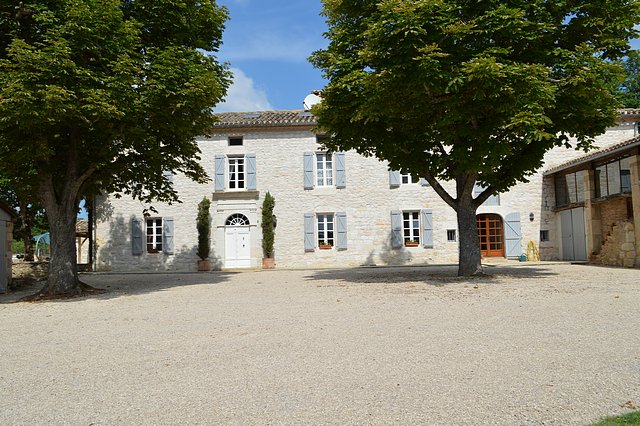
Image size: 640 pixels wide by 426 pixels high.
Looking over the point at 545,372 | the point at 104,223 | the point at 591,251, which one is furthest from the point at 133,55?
the point at 591,251

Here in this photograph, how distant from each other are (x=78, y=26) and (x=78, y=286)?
19.5 ft

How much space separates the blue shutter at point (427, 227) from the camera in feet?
69.7

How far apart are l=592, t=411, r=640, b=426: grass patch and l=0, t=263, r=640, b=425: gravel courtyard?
0.44ft

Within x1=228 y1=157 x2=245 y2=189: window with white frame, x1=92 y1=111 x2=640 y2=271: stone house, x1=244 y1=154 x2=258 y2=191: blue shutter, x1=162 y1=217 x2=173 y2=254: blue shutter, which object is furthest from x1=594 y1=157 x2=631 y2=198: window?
x1=162 y1=217 x2=173 y2=254: blue shutter

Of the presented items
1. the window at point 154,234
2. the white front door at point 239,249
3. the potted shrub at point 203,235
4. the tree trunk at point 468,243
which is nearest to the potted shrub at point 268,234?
the white front door at point 239,249

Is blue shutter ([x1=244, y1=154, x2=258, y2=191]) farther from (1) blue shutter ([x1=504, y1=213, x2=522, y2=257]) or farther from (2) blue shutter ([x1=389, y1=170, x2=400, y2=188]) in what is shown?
(1) blue shutter ([x1=504, y1=213, x2=522, y2=257])

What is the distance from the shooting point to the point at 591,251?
18.4 metres

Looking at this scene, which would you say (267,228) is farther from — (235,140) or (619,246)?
(619,246)

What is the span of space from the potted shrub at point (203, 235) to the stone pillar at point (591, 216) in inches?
570

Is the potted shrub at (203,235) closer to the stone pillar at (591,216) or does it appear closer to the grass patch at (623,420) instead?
the stone pillar at (591,216)

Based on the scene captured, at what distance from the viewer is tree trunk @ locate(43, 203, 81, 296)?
38.7ft

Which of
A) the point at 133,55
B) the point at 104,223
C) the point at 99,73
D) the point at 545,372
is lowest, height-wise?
the point at 545,372

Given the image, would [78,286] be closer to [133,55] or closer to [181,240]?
[133,55]

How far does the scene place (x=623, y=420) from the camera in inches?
111
